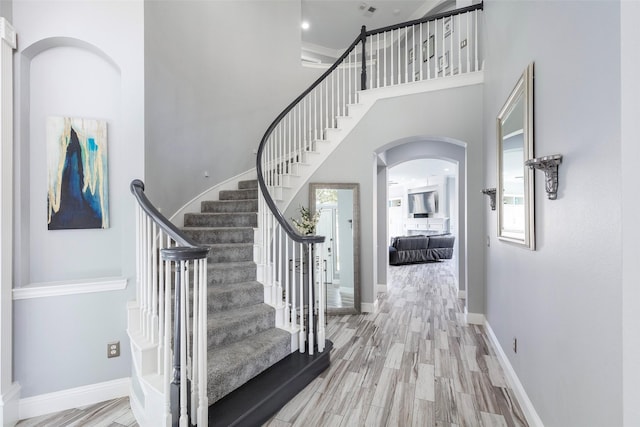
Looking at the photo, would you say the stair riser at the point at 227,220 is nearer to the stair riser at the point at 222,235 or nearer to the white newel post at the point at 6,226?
the stair riser at the point at 222,235

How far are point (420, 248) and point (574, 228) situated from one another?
7.92m

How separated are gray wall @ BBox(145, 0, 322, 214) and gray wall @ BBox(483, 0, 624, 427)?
3290mm

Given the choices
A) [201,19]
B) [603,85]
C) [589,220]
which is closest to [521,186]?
[589,220]

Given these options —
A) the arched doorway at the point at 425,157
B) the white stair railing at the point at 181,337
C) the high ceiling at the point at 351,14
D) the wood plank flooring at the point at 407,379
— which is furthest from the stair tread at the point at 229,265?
the high ceiling at the point at 351,14

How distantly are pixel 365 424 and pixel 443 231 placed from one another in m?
10.2

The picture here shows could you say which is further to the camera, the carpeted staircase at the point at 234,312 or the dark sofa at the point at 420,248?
the dark sofa at the point at 420,248

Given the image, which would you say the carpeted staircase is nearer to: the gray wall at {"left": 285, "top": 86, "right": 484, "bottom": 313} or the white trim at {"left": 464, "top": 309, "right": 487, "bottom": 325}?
the gray wall at {"left": 285, "top": 86, "right": 484, "bottom": 313}

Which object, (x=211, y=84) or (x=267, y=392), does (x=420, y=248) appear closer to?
(x=211, y=84)

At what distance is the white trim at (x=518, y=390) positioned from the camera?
198cm

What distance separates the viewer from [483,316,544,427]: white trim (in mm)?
1982

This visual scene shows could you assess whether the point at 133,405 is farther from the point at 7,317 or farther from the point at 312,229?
the point at 312,229

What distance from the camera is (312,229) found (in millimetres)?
4141

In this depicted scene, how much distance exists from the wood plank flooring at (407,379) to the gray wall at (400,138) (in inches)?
26.7

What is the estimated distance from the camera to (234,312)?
2756 mm
